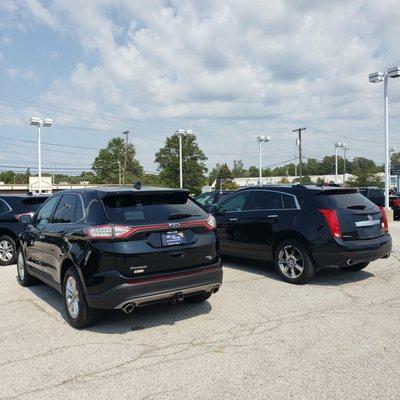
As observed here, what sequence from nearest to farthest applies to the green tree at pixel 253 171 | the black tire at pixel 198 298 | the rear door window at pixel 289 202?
the black tire at pixel 198 298 → the rear door window at pixel 289 202 → the green tree at pixel 253 171

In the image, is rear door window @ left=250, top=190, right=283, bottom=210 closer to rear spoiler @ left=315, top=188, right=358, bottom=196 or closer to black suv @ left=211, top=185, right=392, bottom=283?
black suv @ left=211, top=185, right=392, bottom=283

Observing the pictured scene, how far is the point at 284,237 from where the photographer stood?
7555 millimetres

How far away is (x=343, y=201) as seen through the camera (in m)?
7.30

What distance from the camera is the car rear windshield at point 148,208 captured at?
505 centimetres

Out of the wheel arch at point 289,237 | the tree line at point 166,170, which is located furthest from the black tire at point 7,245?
the tree line at point 166,170

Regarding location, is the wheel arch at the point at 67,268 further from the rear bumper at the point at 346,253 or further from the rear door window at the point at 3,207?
the rear door window at the point at 3,207

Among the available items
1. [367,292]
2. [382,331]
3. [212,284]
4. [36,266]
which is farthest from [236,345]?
[36,266]

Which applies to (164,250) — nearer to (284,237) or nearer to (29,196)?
(284,237)

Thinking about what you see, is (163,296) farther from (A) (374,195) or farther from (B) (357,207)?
(A) (374,195)

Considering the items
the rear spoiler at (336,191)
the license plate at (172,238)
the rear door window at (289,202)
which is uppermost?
the rear spoiler at (336,191)

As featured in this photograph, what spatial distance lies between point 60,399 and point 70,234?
2235 millimetres

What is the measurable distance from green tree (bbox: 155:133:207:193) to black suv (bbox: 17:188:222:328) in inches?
3248

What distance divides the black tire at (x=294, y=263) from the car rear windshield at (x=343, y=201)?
2.64ft

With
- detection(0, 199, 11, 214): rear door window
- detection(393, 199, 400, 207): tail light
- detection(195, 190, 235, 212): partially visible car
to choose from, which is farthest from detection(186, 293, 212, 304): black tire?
detection(393, 199, 400, 207): tail light
